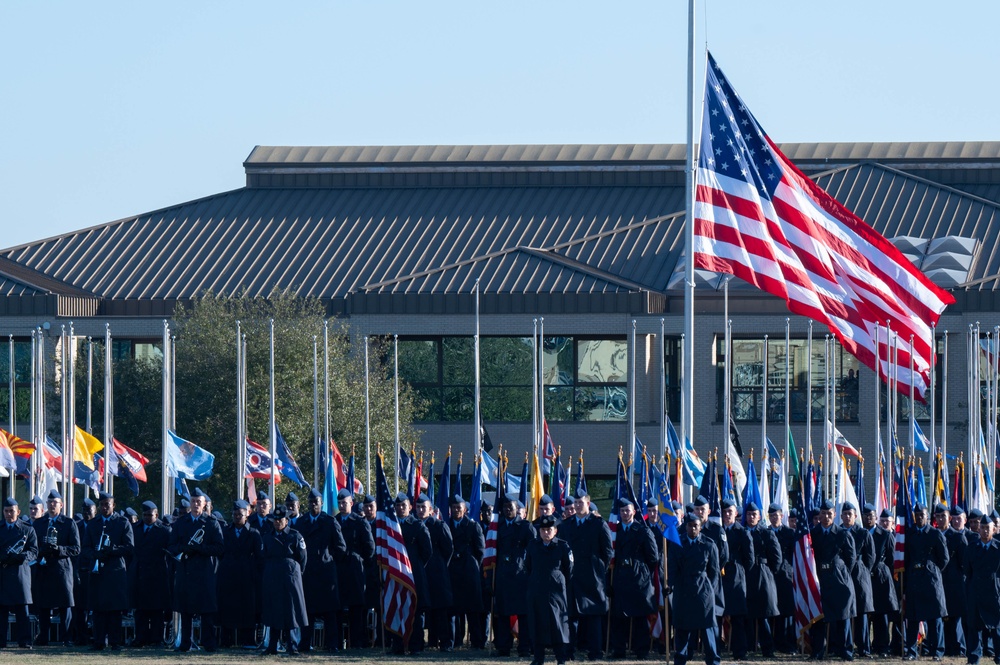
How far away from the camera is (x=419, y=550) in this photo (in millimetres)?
21359

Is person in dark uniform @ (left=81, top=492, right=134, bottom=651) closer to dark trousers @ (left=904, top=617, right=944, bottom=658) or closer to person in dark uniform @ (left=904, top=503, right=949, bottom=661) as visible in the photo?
person in dark uniform @ (left=904, top=503, right=949, bottom=661)

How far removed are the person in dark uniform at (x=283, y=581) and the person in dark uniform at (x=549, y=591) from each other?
2835mm

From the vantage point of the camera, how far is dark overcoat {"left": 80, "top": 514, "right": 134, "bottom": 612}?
21.3 metres

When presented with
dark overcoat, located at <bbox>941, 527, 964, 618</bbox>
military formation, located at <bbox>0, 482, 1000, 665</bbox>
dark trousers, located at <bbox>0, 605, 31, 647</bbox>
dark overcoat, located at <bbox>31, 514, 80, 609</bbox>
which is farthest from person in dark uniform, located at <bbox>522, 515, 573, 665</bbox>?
dark trousers, located at <bbox>0, 605, 31, 647</bbox>

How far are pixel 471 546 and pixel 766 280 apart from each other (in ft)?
15.1

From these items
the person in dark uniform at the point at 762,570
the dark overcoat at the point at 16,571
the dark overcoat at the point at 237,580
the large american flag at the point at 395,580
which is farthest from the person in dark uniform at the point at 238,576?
the person in dark uniform at the point at 762,570

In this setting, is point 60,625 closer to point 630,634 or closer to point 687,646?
point 630,634

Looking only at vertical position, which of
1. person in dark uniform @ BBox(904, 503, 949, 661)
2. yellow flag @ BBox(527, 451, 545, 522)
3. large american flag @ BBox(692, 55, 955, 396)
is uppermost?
large american flag @ BBox(692, 55, 955, 396)

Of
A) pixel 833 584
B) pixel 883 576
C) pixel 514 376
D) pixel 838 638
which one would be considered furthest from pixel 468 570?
pixel 514 376

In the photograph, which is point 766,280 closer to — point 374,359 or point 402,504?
point 402,504

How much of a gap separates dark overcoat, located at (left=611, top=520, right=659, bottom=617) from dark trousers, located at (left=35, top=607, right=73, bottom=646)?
264 inches

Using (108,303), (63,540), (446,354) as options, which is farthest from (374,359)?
(63,540)

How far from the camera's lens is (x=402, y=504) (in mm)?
21469

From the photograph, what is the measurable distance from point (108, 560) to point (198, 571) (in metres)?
1.16
